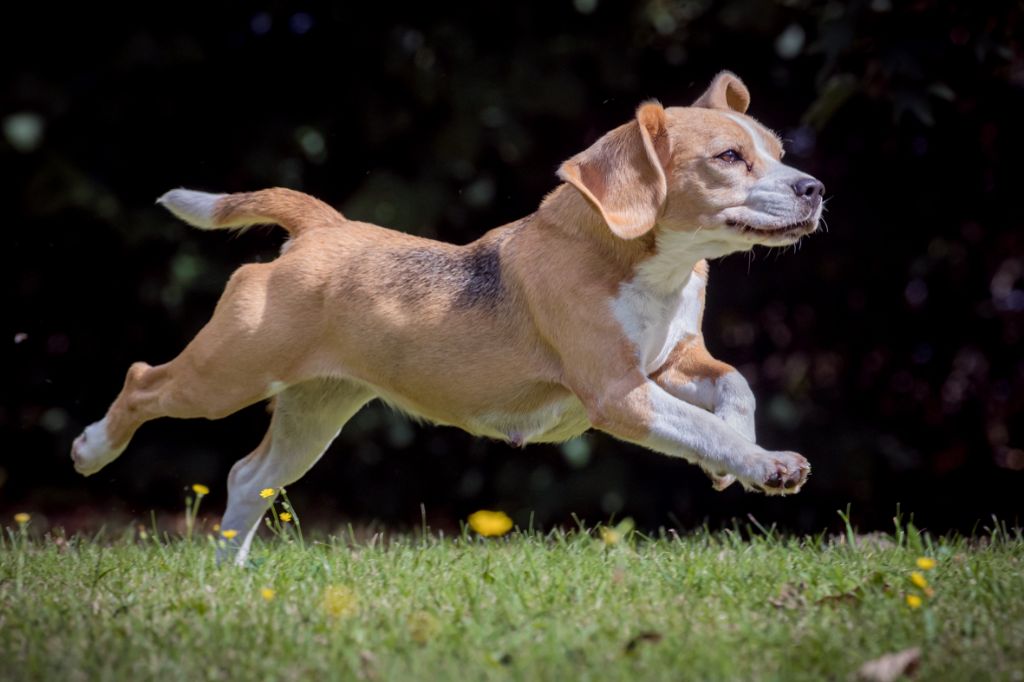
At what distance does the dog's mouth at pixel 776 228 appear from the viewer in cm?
462

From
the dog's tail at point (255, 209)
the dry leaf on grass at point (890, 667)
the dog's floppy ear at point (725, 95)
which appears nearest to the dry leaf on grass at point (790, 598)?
the dry leaf on grass at point (890, 667)

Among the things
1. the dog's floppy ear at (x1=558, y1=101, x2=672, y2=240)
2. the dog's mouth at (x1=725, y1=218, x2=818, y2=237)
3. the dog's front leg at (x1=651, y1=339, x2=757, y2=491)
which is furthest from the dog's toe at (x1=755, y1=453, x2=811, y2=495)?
the dog's floppy ear at (x1=558, y1=101, x2=672, y2=240)

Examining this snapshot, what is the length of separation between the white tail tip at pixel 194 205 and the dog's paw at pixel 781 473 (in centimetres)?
265

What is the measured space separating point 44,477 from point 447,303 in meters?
4.50

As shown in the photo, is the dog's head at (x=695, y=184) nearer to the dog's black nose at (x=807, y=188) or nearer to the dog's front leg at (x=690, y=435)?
the dog's black nose at (x=807, y=188)

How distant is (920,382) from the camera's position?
8.49 meters

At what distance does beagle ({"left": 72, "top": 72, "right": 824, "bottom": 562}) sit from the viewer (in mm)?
4645

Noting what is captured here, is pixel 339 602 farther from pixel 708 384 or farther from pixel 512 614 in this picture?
pixel 708 384

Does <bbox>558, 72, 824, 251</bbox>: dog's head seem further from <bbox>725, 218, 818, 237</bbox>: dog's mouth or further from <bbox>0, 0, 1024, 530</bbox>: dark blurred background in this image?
<bbox>0, 0, 1024, 530</bbox>: dark blurred background

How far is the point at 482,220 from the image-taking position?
814 cm

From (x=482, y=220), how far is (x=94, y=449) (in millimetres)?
3064

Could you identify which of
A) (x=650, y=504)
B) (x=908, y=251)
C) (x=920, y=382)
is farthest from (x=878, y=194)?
(x=650, y=504)

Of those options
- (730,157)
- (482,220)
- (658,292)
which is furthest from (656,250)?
(482,220)

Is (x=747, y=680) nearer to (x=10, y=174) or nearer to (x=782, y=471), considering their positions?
(x=782, y=471)
